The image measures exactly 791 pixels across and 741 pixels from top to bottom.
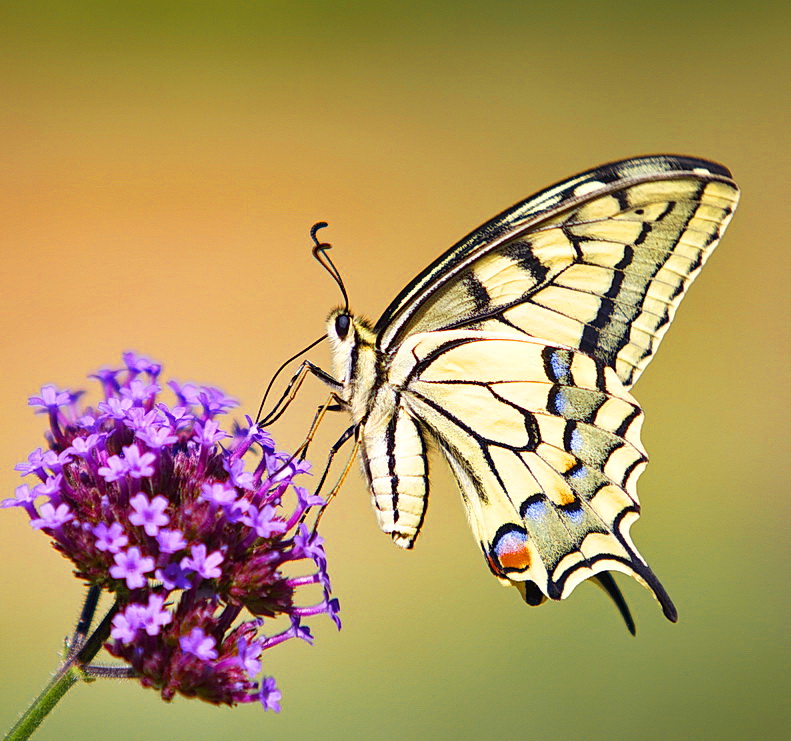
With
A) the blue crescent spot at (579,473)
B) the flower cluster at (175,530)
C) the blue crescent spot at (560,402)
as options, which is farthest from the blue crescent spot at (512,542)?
the flower cluster at (175,530)

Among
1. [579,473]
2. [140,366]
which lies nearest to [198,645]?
[140,366]

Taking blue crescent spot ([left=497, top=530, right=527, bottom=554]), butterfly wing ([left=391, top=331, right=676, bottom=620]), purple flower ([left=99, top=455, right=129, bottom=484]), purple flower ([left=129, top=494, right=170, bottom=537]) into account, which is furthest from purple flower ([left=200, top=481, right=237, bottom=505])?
blue crescent spot ([left=497, top=530, right=527, bottom=554])

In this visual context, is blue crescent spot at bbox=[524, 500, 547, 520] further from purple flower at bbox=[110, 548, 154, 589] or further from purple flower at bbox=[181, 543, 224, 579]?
purple flower at bbox=[110, 548, 154, 589]

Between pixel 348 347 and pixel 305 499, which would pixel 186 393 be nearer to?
pixel 305 499

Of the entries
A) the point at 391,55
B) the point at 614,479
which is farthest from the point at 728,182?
the point at 391,55

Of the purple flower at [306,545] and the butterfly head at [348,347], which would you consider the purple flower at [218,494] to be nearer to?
the purple flower at [306,545]

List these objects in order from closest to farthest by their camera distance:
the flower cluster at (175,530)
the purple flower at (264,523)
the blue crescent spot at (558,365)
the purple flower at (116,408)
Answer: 1. the flower cluster at (175,530)
2. the purple flower at (264,523)
3. the purple flower at (116,408)
4. the blue crescent spot at (558,365)

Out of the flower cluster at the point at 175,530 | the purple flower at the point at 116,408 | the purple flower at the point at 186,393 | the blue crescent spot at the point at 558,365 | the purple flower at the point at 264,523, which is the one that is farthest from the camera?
the blue crescent spot at the point at 558,365
